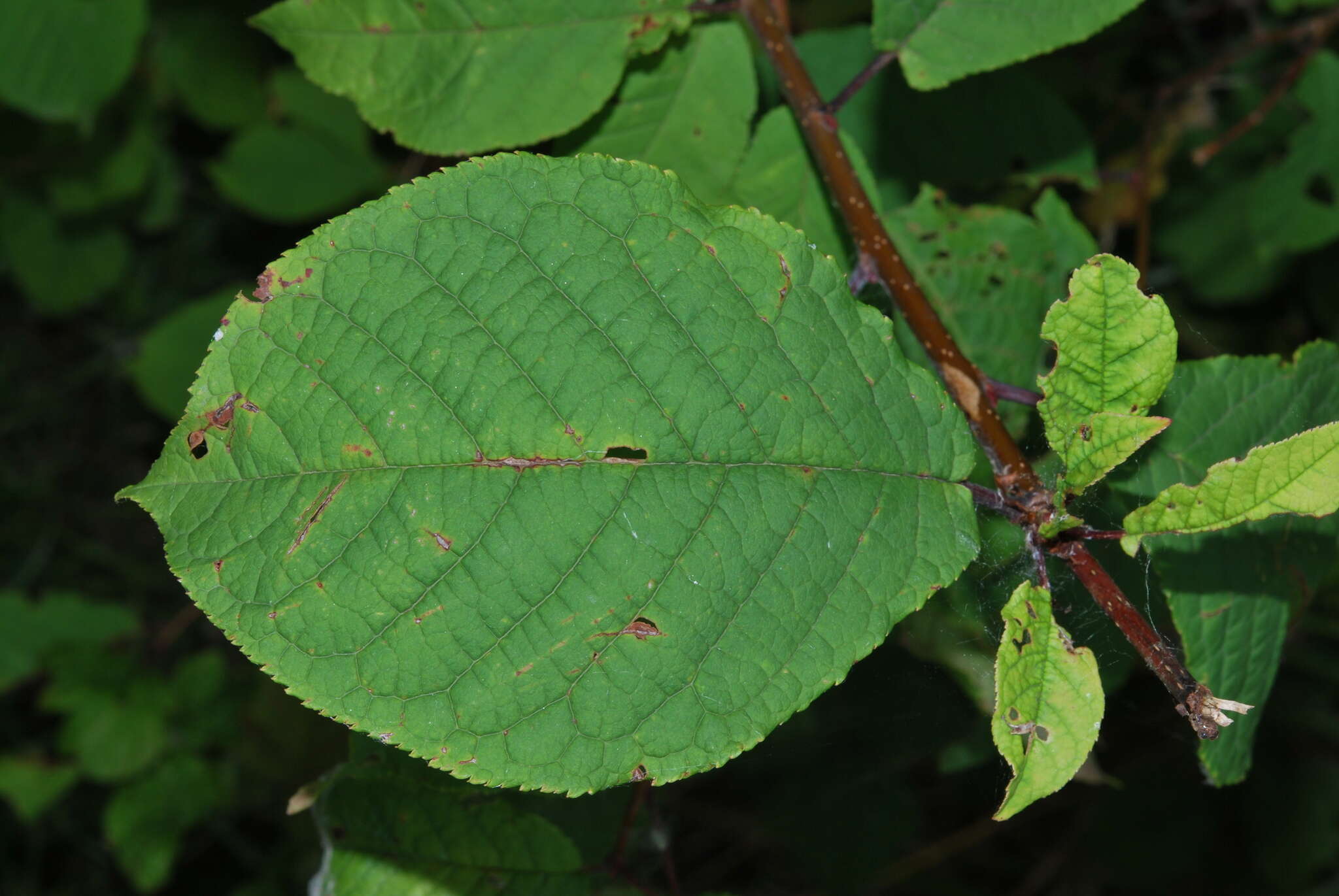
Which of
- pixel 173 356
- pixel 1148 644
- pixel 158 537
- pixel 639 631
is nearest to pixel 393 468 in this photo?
pixel 639 631

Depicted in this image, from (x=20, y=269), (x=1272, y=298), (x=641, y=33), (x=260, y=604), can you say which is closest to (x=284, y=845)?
(x=20, y=269)

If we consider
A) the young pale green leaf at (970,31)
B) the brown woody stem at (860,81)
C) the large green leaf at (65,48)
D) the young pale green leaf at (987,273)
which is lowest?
the large green leaf at (65,48)

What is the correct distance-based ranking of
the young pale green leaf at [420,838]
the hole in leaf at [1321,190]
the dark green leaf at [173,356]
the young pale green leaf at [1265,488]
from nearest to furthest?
the young pale green leaf at [1265,488]
the young pale green leaf at [420,838]
the hole in leaf at [1321,190]
the dark green leaf at [173,356]

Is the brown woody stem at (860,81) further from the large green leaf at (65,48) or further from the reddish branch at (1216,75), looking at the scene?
the large green leaf at (65,48)

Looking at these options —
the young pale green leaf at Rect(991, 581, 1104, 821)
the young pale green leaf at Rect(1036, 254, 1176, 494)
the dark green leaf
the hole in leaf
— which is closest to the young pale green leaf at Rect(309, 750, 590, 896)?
the young pale green leaf at Rect(991, 581, 1104, 821)

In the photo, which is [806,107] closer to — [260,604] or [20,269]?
[260,604]

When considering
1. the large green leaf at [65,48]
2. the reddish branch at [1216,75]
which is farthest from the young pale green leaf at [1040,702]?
the large green leaf at [65,48]

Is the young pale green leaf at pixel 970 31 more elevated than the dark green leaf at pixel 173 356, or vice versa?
the young pale green leaf at pixel 970 31
